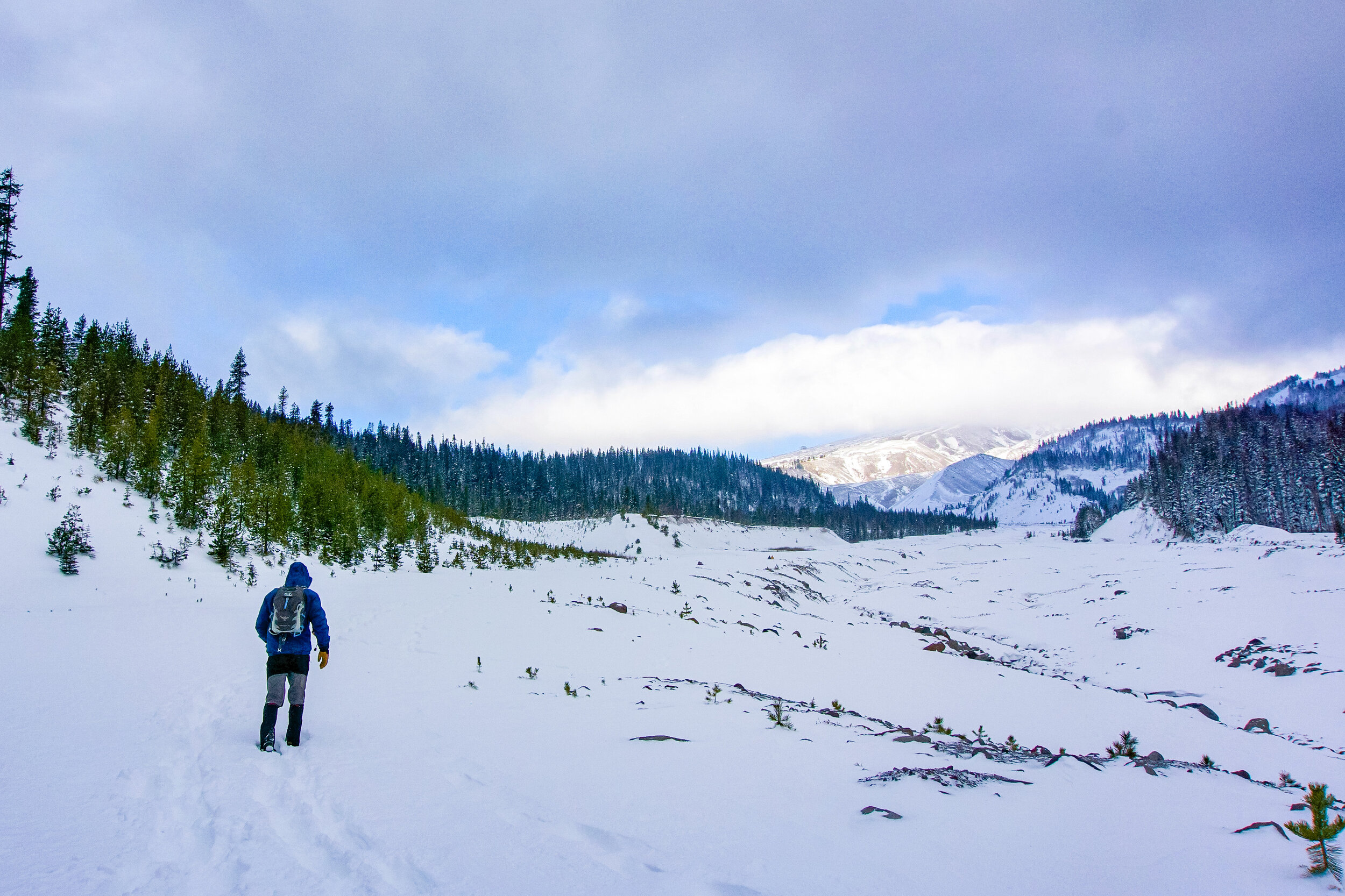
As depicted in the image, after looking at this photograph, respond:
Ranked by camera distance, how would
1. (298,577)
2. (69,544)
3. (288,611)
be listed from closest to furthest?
1. (288,611)
2. (298,577)
3. (69,544)

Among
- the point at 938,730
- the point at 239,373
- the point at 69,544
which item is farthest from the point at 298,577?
the point at 239,373

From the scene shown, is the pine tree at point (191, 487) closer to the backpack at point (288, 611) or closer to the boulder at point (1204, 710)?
the backpack at point (288, 611)

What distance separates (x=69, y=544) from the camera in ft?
49.6

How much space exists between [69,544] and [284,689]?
13982mm

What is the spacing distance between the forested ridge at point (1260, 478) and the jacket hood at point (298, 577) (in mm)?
87936

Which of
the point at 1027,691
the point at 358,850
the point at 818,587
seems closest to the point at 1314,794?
the point at 358,850

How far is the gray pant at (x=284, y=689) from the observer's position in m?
6.54

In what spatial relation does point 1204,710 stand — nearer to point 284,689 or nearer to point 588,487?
point 284,689

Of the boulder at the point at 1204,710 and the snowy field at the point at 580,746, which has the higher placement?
the snowy field at the point at 580,746

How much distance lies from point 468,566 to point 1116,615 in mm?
32092

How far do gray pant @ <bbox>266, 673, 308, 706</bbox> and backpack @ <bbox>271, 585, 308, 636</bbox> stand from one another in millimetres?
485

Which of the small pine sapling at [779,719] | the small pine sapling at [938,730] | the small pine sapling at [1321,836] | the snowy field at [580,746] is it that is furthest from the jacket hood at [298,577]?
the small pine sapling at [1321,836]

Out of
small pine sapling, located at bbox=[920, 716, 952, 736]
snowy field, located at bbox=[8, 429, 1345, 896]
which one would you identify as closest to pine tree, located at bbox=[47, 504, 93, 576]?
snowy field, located at bbox=[8, 429, 1345, 896]

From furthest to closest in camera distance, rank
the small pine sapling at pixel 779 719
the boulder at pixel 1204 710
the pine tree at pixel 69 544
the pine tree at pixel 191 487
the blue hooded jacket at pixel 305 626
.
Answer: the pine tree at pixel 191 487 < the pine tree at pixel 69 544 < the boulder at pixel 1204 710 < the small pine sapling at pixel 779 719 < the blue hooded jacket at pixel 305 626
